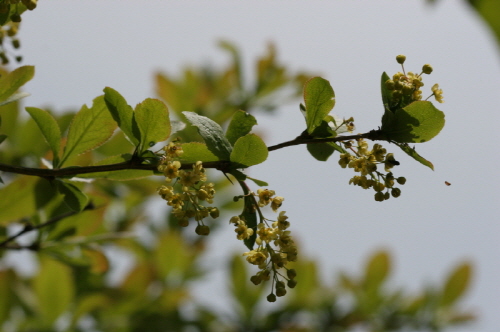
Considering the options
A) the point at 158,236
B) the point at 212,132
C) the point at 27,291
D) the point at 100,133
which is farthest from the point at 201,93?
the point at 212,132

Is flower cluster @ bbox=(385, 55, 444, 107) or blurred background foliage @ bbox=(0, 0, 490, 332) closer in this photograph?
flower cluster @ bbox=(385, 55, 444, 107)

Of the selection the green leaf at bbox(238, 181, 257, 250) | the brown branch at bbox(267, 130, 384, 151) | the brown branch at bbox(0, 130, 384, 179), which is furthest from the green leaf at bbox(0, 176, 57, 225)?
the brown branch at bbox(267, 130, 384, 151)

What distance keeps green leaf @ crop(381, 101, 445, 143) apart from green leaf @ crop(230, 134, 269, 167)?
0.20 meters

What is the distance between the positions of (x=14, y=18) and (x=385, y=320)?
8.04 ft

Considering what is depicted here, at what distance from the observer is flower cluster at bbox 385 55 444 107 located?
→ 89cm

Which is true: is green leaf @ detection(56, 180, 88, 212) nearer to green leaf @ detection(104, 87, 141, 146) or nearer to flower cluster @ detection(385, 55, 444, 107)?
green leaf @ detection(104, 87, 141, 146)

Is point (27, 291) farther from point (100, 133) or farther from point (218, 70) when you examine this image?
point (100, 133)

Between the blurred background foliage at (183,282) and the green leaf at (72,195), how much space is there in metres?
0.81

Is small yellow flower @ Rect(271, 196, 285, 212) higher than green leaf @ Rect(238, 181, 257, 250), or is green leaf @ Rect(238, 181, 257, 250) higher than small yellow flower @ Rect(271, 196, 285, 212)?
small yellow flower @ Rect(271, 196, 285, 212)

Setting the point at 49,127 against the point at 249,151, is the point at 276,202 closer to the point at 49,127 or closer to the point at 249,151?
the point at 249,151

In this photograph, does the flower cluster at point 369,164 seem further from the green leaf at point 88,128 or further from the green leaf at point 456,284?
the green leaf at point 456,284

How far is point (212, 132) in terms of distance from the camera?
2.85 ft

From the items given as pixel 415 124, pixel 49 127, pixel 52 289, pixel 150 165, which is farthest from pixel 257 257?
pixel 52 289

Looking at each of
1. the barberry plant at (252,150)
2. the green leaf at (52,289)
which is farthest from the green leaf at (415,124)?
the green leaf at (52,289)
